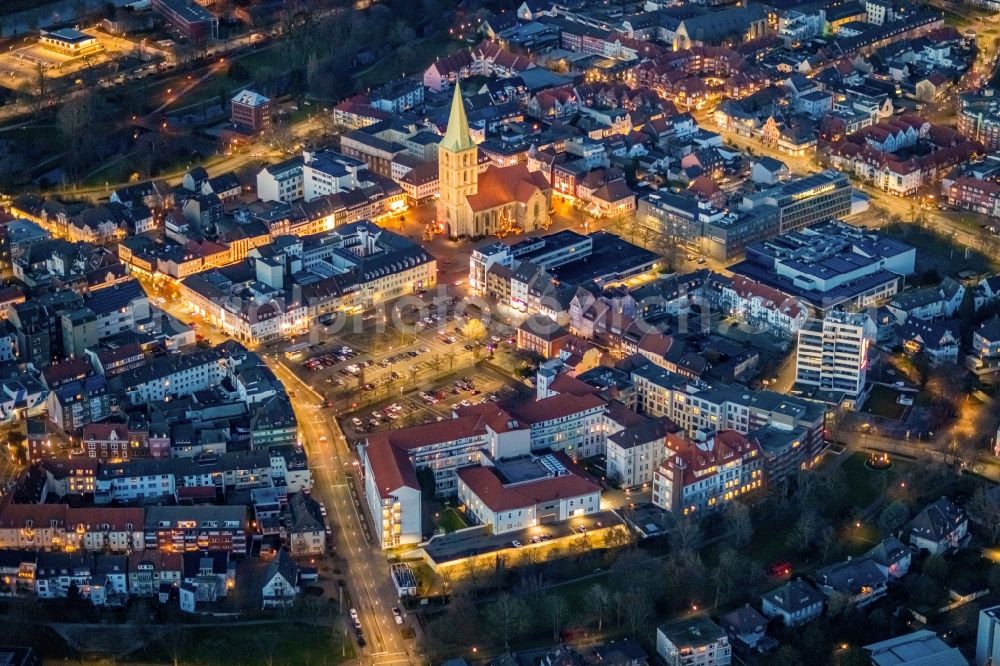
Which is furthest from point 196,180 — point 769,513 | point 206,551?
point 769,513

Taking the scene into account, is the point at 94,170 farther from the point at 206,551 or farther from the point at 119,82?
the point at 206,551

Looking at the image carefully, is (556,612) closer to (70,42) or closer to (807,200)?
(807,200)

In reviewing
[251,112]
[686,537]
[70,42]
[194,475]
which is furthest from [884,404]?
[70,42]

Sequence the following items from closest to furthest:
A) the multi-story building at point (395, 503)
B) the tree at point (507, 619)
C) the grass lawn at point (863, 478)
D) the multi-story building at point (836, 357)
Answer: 1. the tree at point (507, 619)
2. the multi-story building at point (395, 503)
3. the grass lawn at point (863, 478)
4. the multi-story building at point (836, 357)

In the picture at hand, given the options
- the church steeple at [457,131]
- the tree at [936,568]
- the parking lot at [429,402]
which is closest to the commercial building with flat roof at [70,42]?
the church steeple at [457,131]

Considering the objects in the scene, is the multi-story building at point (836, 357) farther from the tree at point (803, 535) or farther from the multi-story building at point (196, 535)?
the multi-story building at point (196, 535)

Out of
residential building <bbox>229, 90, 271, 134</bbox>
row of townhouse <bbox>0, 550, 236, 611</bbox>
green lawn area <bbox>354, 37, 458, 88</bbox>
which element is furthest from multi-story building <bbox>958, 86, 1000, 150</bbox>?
row of townhouse <bbox>0, 550, 236, 611</bbox>
